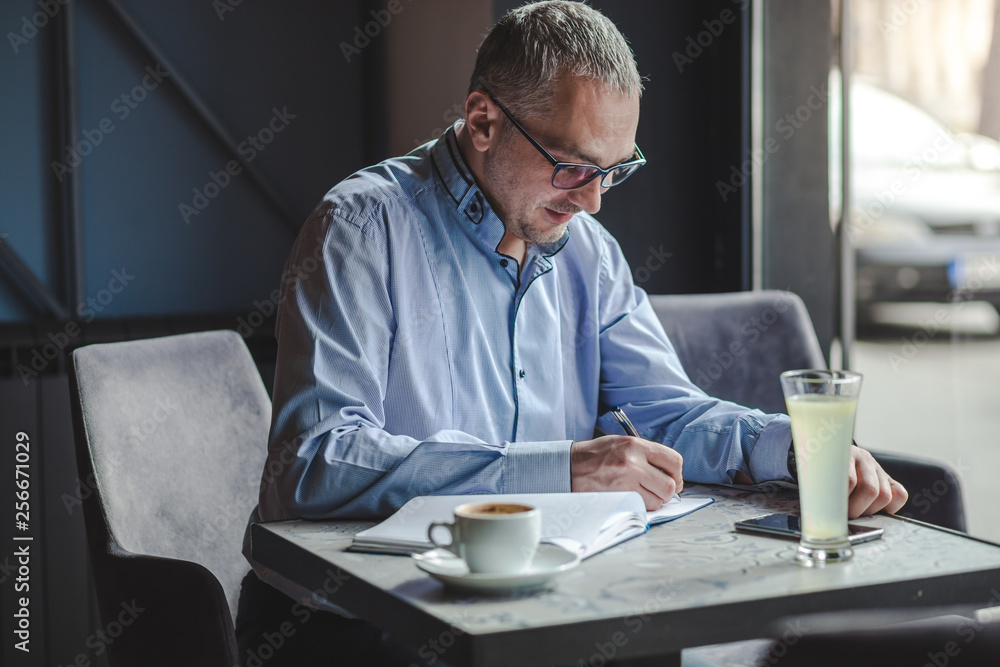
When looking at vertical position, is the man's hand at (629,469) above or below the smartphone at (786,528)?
above

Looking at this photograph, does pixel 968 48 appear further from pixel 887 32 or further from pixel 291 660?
pixel 291 660

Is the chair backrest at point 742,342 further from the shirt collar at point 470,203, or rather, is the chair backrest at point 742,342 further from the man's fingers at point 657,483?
the man's fingers at point 657,483

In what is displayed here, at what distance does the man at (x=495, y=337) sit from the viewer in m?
1.21

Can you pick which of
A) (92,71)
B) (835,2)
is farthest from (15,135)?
(835,2)

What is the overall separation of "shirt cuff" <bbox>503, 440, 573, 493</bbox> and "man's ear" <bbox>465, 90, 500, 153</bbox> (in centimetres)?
54

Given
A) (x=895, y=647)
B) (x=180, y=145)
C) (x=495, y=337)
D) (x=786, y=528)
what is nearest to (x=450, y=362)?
(x=495, y=337)

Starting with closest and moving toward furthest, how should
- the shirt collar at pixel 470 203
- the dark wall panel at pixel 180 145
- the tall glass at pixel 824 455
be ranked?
1. the tall glass at pixel 824 455
2. the shirt collar at pixel 470 203
3. the dark wall panel at pixel 180 145

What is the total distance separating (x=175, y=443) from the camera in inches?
64.9

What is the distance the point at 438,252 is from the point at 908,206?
3.08 meters

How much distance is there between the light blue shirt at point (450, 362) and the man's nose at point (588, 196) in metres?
0.14

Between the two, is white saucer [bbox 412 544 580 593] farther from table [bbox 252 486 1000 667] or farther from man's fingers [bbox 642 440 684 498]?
man's fingers [bbox 642 440 684 498]

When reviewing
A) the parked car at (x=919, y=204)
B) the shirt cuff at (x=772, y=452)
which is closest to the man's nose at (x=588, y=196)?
the shirt cuff at (x=772, y=452)

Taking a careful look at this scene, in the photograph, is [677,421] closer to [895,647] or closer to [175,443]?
[895,647]

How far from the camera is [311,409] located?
49.7 inches
